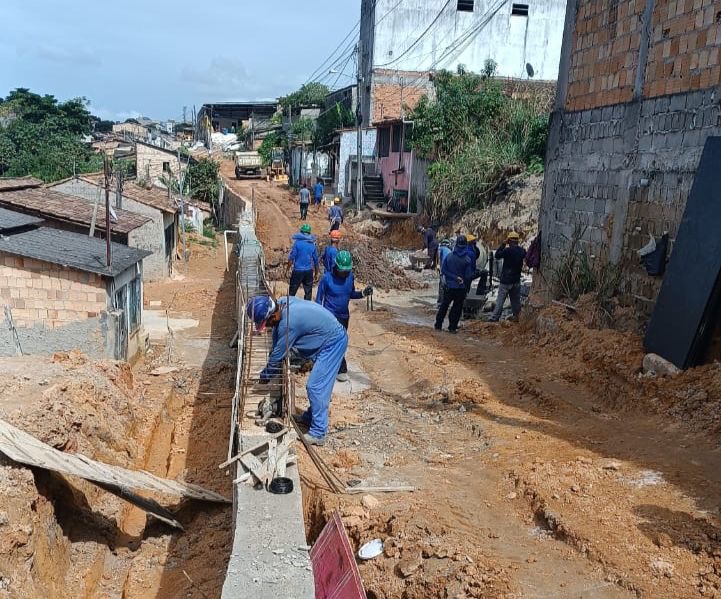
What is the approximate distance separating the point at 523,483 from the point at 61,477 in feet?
13.7

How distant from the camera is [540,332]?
1017cm

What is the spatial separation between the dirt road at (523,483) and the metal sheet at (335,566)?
23 cm


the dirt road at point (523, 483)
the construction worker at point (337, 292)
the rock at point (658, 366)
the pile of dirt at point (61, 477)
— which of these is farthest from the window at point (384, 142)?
the rock at point (658, 366)

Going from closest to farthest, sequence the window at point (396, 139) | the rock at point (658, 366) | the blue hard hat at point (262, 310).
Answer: the blue hard hat at point (262, 310)
the rock at point (658, 366)
the window at point (396, 139)

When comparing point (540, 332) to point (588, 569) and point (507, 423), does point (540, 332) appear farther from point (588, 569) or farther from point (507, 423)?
point (588, 569)

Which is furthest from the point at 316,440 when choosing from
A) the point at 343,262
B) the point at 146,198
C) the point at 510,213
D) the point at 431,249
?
the point at 146,198

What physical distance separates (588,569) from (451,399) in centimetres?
363

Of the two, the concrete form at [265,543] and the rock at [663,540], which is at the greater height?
the rock at [663,540]

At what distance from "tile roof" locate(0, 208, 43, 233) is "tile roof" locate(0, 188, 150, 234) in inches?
27.9

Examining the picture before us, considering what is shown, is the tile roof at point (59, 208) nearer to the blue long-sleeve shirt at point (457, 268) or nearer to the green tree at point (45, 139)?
the blue long-sleeve shirt at point (457, 268)

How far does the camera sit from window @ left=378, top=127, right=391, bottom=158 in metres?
29.0

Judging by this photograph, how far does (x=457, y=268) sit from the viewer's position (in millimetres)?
10531

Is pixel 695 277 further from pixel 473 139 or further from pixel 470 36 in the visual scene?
pixel 470 36

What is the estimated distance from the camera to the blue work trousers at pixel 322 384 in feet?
20.3
